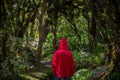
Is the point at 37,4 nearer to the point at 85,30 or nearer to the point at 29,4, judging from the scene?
the point at 29,4

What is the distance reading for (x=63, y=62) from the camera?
26.8 feet

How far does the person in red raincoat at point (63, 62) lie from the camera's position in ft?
26.7

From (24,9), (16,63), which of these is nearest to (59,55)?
(16,63)

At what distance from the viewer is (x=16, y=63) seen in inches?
329

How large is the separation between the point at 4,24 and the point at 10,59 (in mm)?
1342

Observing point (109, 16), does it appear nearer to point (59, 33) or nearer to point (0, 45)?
point (0, 45)

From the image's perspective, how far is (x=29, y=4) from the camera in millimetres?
13344

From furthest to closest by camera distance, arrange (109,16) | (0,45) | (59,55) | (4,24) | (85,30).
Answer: (85,30), (59,55), (0,45), (4,24), (109,16)

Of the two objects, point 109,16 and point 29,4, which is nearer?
point 109,16

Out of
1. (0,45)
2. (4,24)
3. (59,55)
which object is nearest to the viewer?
(4,24)

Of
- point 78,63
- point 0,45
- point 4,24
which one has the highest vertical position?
point 4,24

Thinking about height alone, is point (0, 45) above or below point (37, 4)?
below

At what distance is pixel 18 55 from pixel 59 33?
11.9 meters

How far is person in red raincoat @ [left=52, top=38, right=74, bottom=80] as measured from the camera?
8.13 metres
